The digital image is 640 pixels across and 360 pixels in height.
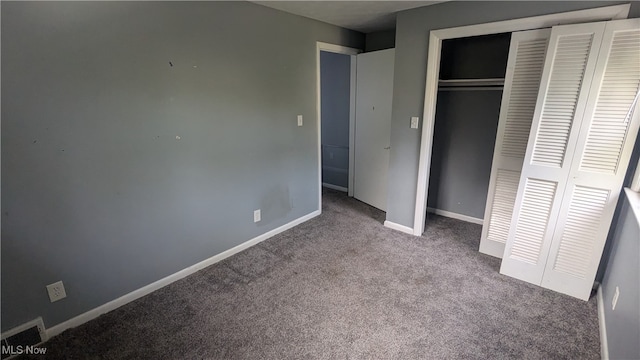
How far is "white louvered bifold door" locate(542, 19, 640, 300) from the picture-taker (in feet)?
5.93

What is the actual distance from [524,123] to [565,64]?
494 mm

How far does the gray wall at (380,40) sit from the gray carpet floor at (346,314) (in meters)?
2.54

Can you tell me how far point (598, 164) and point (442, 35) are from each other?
1.53 meters

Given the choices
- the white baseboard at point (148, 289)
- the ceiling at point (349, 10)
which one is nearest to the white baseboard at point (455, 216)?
the white baseboard at point (148, 289)

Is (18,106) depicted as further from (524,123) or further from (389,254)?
(524,123)

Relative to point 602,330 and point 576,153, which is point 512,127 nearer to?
point 576,153

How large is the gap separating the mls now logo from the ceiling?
9.42 ft

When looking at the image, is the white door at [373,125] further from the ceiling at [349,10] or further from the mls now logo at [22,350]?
the mls now logo at [22,350]

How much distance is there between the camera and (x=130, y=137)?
198 centimetres

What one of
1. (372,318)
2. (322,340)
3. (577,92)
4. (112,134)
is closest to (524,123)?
(577,92)

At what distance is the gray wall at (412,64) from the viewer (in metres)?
2.23

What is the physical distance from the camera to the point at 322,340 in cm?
180

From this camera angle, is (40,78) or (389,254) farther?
(389,254)

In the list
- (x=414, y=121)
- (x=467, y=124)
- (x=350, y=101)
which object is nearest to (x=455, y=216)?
(x=467, y=124)
